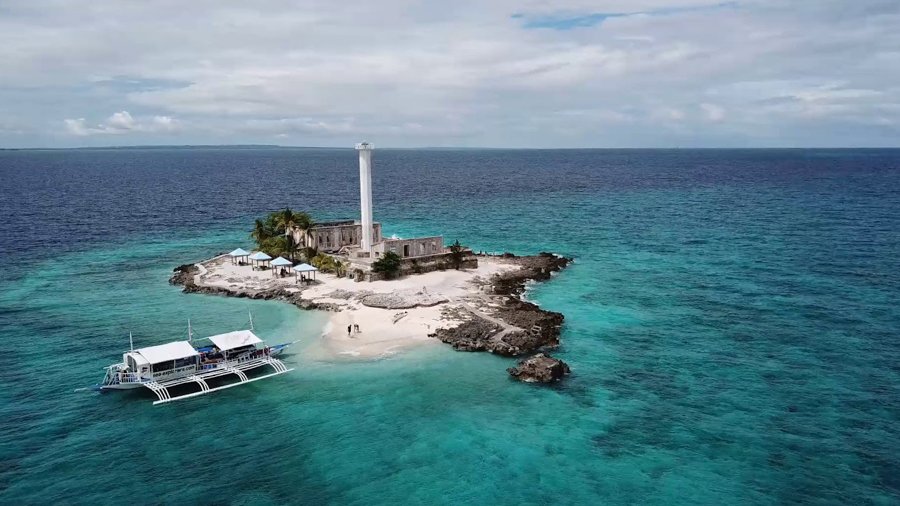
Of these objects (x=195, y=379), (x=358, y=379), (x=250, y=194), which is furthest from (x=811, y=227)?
(x=250, y=194)

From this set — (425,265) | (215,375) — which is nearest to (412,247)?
(425,265)

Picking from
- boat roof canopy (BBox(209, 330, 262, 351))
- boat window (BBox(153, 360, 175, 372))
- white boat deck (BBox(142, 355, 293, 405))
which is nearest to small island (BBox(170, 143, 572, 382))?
white boat deck (BBox(142, 355, 293, 405))

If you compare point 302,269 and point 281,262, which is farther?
point 281,262

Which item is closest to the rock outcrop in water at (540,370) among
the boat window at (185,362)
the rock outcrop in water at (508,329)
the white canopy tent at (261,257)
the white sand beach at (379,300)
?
the rock outcrop in water at (508,329)

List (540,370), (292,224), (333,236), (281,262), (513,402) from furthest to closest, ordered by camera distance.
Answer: (333,236)
(292,224)
(281,262)
(540,370)
(513,402)

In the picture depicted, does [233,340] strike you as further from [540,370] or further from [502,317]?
[540,370]

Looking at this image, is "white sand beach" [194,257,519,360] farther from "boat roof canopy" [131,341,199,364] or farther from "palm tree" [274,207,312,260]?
"boat roof canopy" [131,341,199,364]
